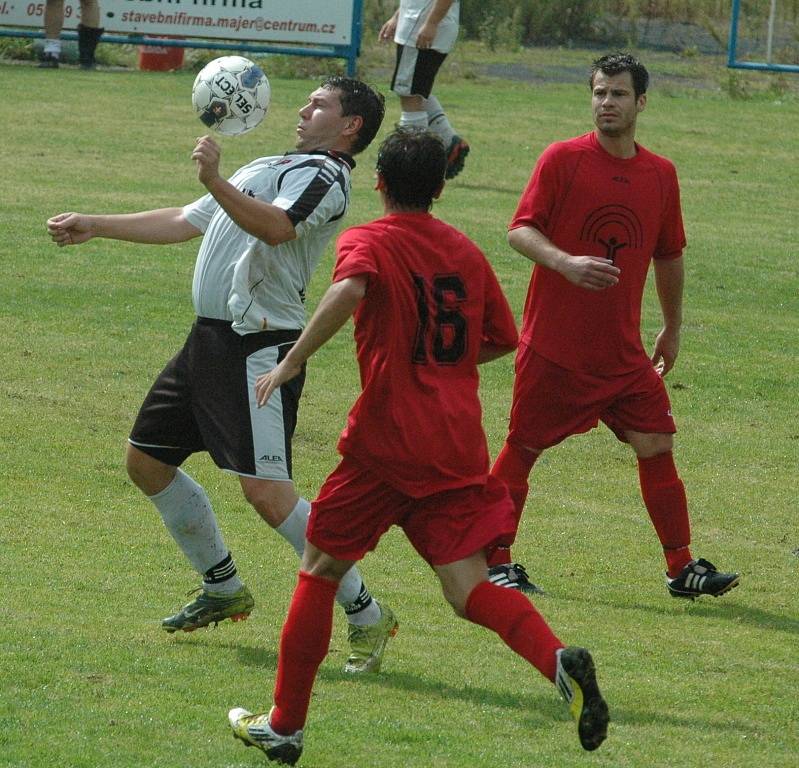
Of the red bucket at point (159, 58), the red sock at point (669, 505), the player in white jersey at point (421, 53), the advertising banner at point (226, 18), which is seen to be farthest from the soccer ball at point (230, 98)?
the red bucket at point (159, 58)

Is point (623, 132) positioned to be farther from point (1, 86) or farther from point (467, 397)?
point (1, 86)

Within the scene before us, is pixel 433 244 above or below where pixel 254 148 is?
above

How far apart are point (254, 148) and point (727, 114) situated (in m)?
7.58

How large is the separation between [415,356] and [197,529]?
1670 mm

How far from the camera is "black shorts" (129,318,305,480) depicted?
19.1 ft

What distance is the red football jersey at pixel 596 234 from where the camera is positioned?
22.0ft

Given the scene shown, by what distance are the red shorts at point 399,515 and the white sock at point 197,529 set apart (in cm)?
129

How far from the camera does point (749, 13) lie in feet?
79.5

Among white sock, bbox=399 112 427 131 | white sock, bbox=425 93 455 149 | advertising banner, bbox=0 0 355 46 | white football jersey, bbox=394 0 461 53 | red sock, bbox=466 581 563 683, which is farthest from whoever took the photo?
advertising banner, bbox=0 0 355 46

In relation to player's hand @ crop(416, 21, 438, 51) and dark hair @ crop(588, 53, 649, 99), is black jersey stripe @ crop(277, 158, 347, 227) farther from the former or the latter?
player's hand @ crop(416, 21, 438, 51)

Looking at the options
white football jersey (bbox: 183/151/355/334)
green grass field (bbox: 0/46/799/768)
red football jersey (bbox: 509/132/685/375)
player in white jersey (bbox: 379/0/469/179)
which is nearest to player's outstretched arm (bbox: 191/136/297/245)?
white football jersey (bbox: 183/151/355/334)

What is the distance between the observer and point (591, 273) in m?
5.97

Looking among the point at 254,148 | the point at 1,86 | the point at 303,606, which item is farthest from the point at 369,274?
the point at 1,86

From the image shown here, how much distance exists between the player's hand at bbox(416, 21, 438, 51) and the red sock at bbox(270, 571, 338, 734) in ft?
33.8
